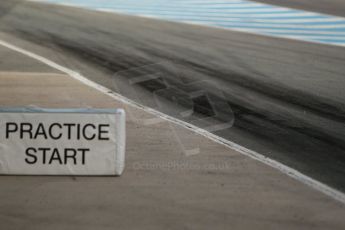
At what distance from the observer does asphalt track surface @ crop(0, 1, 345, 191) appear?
26.0ft

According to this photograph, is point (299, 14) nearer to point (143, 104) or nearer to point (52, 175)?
point (143, 104)

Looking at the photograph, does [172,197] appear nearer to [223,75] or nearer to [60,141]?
[60,141]

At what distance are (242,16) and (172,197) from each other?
42.8 feet

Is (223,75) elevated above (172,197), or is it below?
above

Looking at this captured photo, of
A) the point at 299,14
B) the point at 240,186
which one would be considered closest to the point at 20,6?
the point at 299,14

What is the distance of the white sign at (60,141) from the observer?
6.53 meters

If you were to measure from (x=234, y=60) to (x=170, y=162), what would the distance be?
572cm

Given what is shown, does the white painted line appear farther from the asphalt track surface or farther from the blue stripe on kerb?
the blue stripe on kerb

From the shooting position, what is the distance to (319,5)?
70.5 ft

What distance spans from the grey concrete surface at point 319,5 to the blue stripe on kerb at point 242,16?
77cm

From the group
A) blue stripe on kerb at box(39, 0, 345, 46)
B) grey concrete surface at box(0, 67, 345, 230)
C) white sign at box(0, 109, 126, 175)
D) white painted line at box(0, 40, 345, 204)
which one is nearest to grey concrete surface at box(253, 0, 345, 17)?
blue stripe on kerb at box(39, 0, 345, 46)

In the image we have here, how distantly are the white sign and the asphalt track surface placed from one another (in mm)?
2028

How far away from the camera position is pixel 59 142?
653cm

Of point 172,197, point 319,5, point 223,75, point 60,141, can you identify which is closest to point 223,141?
point 172,197
